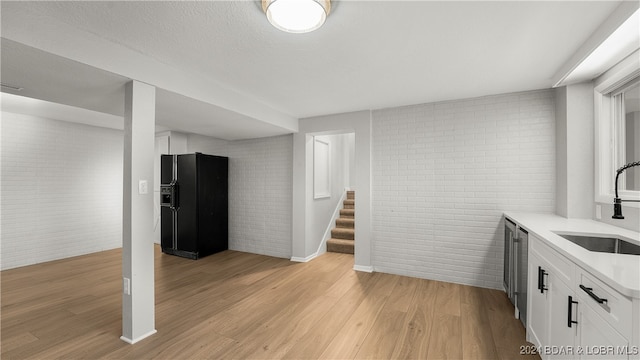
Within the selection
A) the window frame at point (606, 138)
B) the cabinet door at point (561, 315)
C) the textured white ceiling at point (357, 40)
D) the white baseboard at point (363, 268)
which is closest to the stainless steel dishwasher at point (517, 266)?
the cabinet door at point (561, 315)

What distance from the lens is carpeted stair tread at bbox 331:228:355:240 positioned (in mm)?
5305

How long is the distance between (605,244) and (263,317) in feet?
9.42

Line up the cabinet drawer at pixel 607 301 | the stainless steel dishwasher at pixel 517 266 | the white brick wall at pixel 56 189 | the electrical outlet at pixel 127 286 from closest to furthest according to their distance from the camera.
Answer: the cabinet drawer at pixel 607 301 → the electrical outlet at pixel 127 286 → the stainless steel dishwasher at pixel 517 266 → the white brick wall at pixel 56 189

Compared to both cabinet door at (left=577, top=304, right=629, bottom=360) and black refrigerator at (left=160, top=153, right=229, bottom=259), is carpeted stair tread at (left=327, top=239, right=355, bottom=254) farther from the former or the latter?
cabinet door at (left=577, top=304, right=629, bottom=360)

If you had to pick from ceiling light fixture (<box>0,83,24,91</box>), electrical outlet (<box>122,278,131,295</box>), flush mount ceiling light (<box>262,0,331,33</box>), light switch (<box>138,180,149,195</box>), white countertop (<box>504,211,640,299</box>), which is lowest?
electrical outlet (<box>122,278,131,295</box>)

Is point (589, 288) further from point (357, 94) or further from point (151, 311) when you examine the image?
point (151, 311)

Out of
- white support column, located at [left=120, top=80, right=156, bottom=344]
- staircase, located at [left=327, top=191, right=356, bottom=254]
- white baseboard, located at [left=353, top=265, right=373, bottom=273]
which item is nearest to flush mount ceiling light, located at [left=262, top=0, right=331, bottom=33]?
white support column, located at [left=120, top=80, right=156, bottom=344]

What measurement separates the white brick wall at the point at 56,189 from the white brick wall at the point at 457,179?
518cm

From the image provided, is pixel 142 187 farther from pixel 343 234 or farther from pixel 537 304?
pixel 343 234

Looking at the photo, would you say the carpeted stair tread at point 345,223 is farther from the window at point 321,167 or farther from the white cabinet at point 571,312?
the white cabinet at point 571,312

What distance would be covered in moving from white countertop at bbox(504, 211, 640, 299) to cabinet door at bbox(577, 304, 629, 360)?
0.21 m

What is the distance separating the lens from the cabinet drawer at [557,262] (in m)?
1.53

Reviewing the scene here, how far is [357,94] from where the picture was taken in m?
3.34

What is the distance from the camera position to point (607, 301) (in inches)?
46.8
